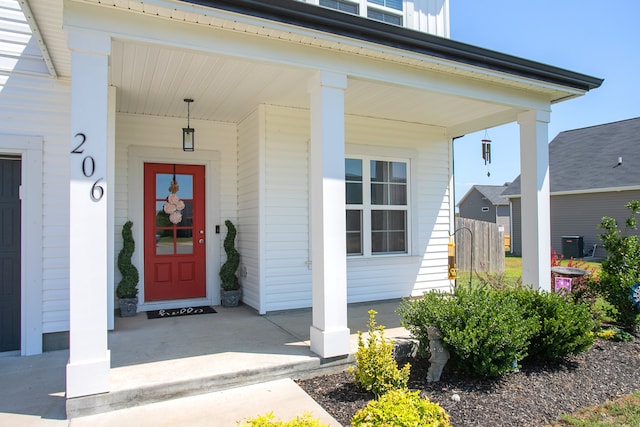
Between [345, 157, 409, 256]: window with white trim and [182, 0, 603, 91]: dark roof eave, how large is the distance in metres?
2.56

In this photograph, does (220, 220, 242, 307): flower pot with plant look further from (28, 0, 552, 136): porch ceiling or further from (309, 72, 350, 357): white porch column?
(309, 72, 350, 357): white porch column

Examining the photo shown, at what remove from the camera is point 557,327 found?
13.4 ft

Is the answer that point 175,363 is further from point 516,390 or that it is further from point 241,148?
point 241,148

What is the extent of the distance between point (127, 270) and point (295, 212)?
2.47 metres

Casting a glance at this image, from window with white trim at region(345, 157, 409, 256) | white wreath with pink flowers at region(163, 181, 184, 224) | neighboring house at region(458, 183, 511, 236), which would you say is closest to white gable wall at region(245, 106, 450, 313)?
window with white trim at region(345, 157, 409, 256)

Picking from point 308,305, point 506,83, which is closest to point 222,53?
point 506,83

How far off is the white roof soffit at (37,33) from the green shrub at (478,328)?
420 centimetres

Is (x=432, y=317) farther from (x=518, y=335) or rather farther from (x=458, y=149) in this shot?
(x=458, y=149)

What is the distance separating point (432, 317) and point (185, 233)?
415cm

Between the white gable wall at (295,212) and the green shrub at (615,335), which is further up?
the white gable wall at (295,212)

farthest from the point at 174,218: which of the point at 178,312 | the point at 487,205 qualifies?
the point at 487,205

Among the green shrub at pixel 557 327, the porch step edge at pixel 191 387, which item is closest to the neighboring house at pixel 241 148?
the porch step edge at pixel 191 387

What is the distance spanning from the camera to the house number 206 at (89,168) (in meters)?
3.16

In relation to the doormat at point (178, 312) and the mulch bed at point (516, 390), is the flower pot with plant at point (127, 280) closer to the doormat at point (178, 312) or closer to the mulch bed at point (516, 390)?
the doormat at point (178, 312)
